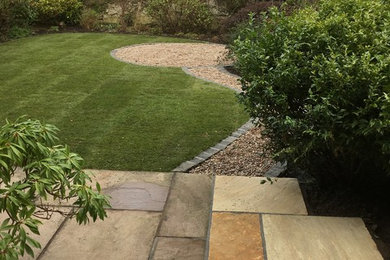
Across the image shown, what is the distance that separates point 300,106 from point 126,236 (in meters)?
1.61

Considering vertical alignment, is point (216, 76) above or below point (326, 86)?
below

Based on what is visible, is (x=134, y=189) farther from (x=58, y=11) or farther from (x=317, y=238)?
(x=58, y=11)

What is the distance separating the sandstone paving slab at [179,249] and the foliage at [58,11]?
10727 mm

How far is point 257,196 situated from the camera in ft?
11.5

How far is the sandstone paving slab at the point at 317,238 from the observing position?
2766mm

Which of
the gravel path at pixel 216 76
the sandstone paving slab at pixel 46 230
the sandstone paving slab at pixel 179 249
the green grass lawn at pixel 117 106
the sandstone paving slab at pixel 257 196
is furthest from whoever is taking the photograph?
the gravel path at pixel 216 76

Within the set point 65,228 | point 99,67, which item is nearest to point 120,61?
point 99,67

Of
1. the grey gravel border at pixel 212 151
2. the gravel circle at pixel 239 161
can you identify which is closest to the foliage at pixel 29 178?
the grey gravel border at pixel 212 151

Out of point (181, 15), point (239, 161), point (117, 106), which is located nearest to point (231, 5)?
point (181, 15)

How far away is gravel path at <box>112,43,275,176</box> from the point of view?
14.2ft

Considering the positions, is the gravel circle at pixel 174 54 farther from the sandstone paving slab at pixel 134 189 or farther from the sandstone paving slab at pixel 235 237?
the sandstone paving slab at pixel 235 237

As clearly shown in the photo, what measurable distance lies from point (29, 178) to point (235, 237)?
141 cm

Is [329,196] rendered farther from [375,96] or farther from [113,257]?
[113,257]

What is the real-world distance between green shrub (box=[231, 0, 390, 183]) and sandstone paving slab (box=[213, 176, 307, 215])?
0.94 ft
